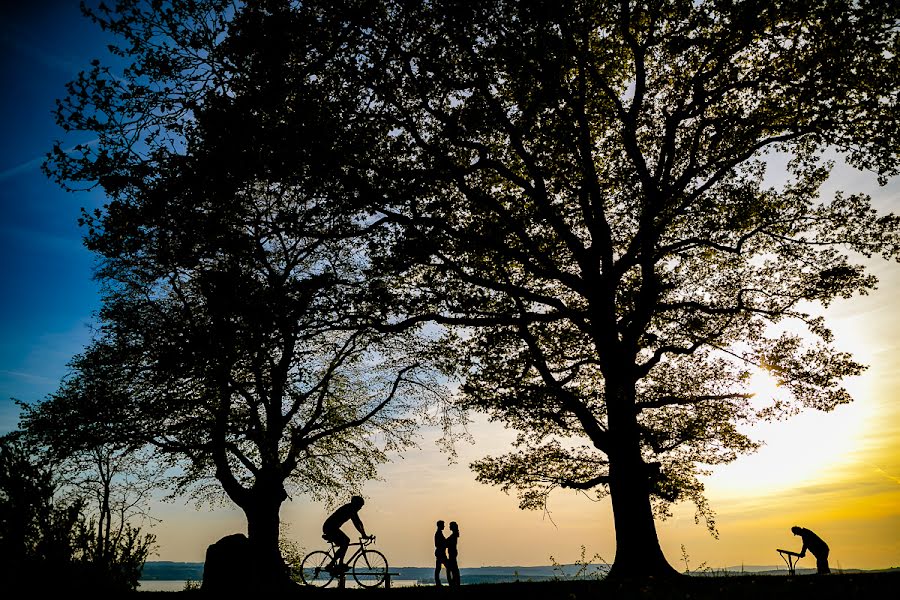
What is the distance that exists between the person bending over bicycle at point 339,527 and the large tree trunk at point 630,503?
25.8ft

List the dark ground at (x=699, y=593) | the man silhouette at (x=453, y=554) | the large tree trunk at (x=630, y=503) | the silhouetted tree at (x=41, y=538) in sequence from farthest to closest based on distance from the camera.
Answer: the man silhouette at (x=453, y=554) < the large tree trunk at (x=630, y=503) < the silhouetted tree at (x=41, y=538) < the dark ground at (x=699, y=593)

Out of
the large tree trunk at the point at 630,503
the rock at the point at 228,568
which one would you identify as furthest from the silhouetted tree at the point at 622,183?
the rock at the point at 228,568

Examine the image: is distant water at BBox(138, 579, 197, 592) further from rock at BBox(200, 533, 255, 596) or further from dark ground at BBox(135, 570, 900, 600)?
dark ground at BBox(135, 570, 900, 600)

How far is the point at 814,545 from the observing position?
19156 millimetres

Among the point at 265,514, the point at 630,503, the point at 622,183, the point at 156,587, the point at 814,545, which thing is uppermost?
the point at 622,183

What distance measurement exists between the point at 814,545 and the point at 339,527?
16615mm

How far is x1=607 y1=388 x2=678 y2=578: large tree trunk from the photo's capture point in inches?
627

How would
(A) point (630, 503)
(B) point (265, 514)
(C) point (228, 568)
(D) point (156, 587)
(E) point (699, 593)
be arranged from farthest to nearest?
1. (D) point (156, 587)
2. (B) point (265, 514)
3. (A) point (630, 503)
4. (C) point (228, 568)
5. (E) point (699, 593)

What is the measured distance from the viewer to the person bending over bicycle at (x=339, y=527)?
53.7 feet

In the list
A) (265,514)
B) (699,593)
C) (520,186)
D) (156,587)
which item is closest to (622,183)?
(520,186)

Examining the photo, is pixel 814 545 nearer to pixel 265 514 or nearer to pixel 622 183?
pixel 622 183

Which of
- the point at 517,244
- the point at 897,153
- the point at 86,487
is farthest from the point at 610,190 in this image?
the point at 86,487

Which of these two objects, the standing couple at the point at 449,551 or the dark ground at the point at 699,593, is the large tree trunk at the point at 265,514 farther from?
the dark ground at the point at 699,593

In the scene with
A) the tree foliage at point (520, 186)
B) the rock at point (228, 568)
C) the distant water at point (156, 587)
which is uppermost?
the tree foliage at point (520, 186)
